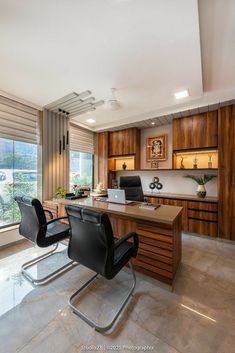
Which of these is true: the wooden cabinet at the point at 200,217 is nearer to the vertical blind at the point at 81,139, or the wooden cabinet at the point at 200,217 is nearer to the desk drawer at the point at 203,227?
the desk drawer at the point at 203,227

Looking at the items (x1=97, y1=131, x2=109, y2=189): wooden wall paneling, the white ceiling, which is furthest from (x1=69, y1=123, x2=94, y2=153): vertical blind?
the white ceiling

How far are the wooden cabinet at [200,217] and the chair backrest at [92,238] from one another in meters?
2.59

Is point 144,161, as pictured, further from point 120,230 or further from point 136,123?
point 120,230

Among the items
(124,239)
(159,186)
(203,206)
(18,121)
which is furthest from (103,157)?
(124,239)

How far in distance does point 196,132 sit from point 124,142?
1.88m

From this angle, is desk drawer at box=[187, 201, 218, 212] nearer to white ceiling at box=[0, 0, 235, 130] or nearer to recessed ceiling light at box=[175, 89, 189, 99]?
white ceiling at box=[0, 0, 235, 130]

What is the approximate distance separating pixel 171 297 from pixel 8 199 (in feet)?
10.1

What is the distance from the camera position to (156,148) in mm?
4363

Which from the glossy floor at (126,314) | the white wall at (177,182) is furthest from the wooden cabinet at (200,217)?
the glossy floor at (126,314)

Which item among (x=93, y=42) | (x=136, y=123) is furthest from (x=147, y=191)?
(x=93, y=42)

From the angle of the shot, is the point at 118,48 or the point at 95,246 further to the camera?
the point at 118,48

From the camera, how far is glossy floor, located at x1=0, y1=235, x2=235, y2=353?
1.26 m

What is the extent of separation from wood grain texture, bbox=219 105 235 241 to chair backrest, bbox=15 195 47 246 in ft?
10.3

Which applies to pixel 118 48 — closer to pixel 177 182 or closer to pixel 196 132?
pixel 196 132
